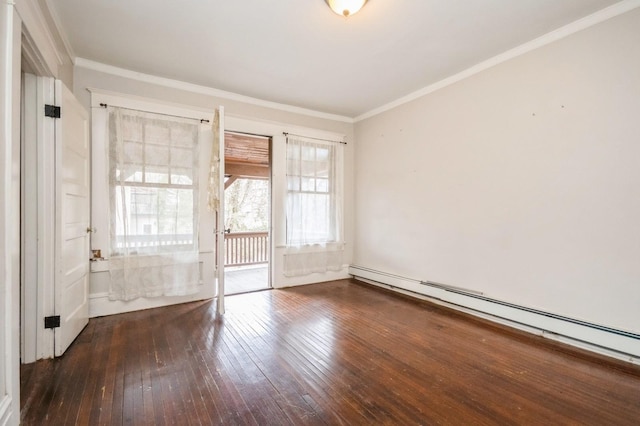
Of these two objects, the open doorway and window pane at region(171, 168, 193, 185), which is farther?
the open doorway

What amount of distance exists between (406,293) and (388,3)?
3336 millimetres

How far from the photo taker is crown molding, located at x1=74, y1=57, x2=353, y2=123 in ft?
10.3

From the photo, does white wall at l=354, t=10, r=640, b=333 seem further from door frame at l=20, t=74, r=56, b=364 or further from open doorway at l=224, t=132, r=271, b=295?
door frame at l=20, t=74, r=56, b=364

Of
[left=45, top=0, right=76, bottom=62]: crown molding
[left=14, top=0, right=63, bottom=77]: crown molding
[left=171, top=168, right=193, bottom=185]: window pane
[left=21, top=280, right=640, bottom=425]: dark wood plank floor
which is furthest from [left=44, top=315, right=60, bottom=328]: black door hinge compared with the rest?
[left=45, top=0, right=76, bottom=62]: crown molding

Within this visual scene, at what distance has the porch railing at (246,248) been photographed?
652cm

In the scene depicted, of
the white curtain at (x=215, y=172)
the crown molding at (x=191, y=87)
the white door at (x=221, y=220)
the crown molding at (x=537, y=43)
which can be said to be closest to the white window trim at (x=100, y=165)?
the crown molding at (x=191, y=87)

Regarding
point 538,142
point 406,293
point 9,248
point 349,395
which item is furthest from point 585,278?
point 9,248

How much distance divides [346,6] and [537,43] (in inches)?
75.4

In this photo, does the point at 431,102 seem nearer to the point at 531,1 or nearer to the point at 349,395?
the point at 531,1

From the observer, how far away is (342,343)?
256cm

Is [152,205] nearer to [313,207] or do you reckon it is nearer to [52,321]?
[52,321]

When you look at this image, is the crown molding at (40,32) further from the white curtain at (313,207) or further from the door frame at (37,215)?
the white curtain at (313,207)

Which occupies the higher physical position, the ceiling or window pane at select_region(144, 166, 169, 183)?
the ceiling

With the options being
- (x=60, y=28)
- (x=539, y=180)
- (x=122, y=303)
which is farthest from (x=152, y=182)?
(x=539, y=180)
